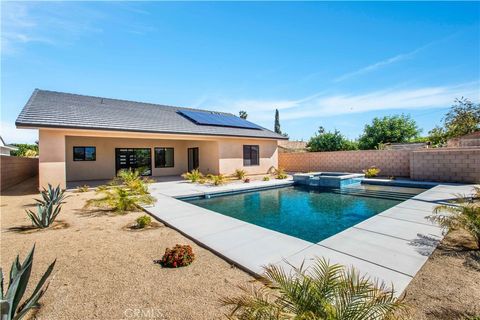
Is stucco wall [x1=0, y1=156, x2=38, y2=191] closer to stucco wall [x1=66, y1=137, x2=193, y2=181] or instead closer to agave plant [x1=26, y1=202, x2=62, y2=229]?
stucco wall [x1=66, y1=137, x2=193, y2=181]

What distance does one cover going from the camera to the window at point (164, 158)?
18281 mm

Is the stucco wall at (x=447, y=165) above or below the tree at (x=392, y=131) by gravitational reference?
below

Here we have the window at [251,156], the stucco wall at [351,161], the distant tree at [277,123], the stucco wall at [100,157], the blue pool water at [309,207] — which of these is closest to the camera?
the blue pool water at [309,207]

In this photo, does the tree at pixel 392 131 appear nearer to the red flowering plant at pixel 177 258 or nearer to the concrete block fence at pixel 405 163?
the concrete block fence at pixel 405 163

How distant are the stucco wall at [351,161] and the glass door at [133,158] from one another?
12332 mm

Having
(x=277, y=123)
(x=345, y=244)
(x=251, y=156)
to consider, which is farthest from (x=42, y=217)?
(x=277, y=123)

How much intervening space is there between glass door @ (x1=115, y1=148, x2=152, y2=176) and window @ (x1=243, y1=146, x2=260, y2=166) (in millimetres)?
7708

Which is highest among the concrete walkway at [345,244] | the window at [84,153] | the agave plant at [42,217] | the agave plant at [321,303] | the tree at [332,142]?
the tree at [332,142]

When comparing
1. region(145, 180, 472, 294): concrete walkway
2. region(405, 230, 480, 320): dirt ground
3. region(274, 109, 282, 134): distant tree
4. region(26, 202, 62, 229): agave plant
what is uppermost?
region(274, 109, 282, 134): distant tree

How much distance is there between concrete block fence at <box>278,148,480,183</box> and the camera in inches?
469

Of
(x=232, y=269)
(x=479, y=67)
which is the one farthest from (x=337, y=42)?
(x=232, y=269)

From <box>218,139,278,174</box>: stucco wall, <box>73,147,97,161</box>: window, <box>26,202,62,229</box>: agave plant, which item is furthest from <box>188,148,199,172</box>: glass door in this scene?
<box>26,202,62,229</box>: agave plant

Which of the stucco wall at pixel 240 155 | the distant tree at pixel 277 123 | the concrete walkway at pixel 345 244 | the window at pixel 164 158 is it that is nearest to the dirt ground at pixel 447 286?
the concrete walkway at pixel 345 244

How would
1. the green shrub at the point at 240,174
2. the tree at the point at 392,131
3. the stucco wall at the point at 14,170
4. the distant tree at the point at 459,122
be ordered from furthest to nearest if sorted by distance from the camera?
the tree at the point at 392,131 → the distant tree at the point at 459,122 → the green shrub at the point at 240,174 → the stucco wall at the point at 14,170
